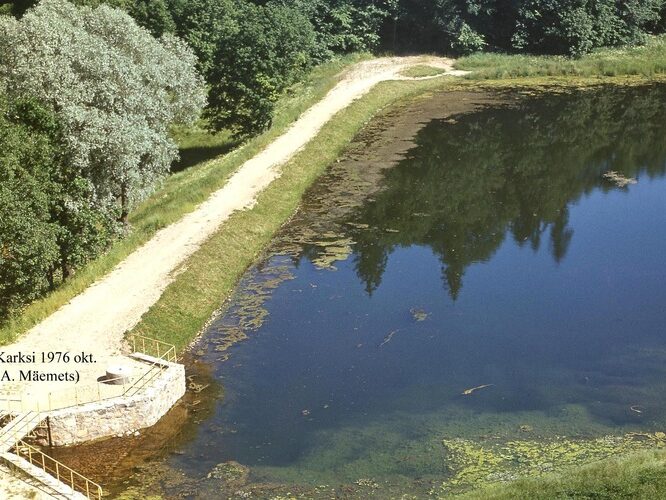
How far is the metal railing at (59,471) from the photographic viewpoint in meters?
32.8

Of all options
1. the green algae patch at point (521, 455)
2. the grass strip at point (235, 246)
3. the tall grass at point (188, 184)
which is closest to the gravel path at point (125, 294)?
the tall grass at point (188, 184)

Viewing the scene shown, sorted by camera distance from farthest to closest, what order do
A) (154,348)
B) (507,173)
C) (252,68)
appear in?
(252,68), (507,173), (154,348)

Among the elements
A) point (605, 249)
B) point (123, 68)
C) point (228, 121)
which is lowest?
point (605, 249)

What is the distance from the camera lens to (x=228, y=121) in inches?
3095

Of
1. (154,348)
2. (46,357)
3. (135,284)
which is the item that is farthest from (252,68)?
(46,357)

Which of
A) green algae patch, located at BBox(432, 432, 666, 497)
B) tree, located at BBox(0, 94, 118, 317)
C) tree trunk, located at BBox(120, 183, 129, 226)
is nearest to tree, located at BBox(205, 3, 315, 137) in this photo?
tree trunk, located at BBox(120, 183, 129, 226)

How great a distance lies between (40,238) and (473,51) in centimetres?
7334

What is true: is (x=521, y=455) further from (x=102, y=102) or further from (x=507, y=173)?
(x=507, y=173)

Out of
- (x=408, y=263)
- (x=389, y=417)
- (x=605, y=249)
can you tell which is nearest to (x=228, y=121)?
(x=408, y=263)

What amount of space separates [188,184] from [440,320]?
2681 cm

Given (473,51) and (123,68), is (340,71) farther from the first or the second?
(123,68)

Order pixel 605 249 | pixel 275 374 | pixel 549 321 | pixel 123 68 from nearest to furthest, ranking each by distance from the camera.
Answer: pixel 275 374, pixel 549 321, pixel 123 68, pixel 605 249

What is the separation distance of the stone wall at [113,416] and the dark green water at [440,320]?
88.5 inches

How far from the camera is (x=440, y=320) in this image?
152ft
